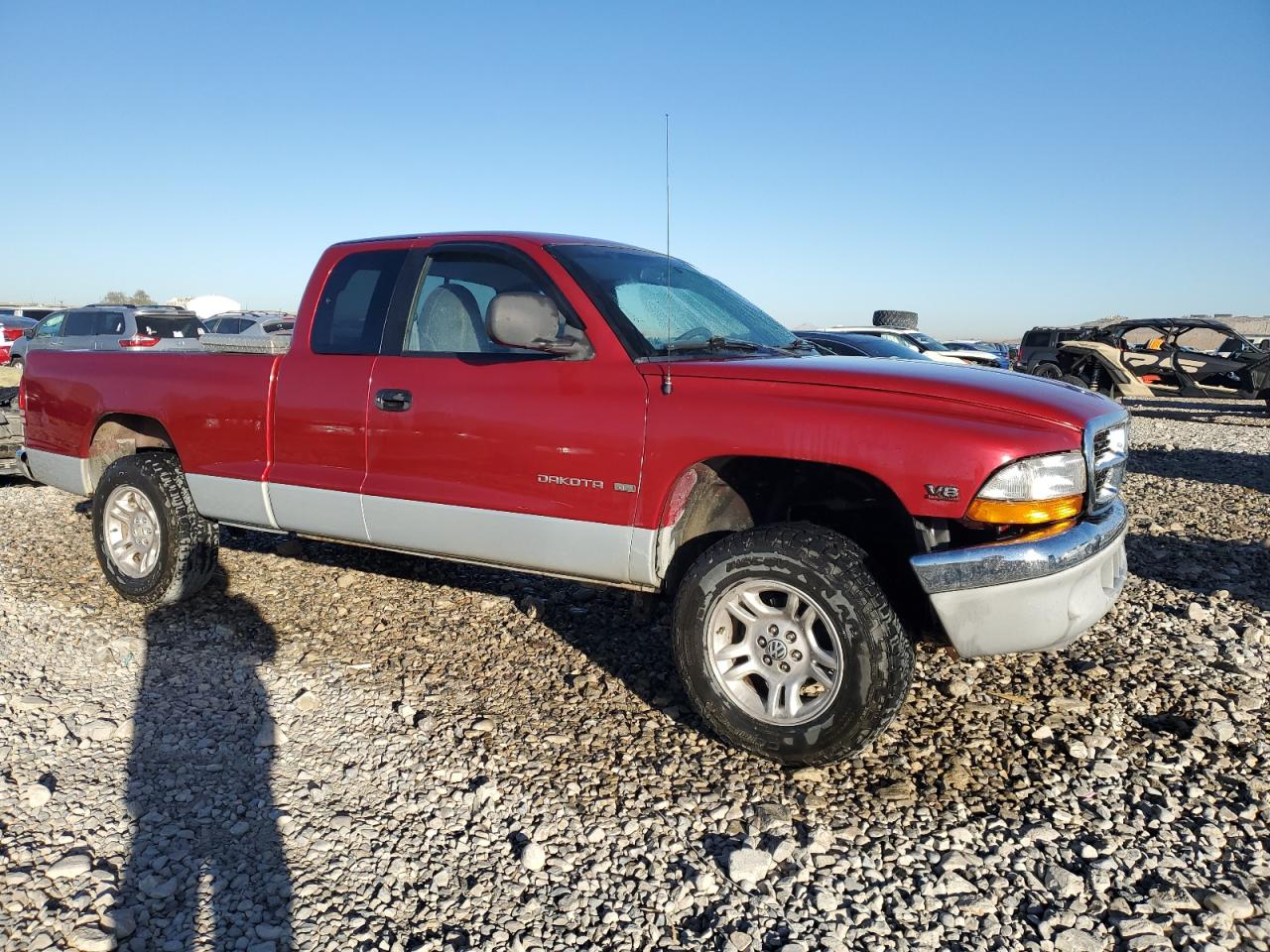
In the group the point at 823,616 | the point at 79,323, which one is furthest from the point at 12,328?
the point at 823,616

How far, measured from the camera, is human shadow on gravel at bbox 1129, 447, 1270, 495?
8.94m

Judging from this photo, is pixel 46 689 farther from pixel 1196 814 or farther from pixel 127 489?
pixel 1196 814

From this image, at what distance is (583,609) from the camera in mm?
4719

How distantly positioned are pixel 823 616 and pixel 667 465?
77 cm

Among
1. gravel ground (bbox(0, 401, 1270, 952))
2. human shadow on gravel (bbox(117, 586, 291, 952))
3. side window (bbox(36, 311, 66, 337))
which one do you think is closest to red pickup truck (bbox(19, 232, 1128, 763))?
gravel ground (bbox(0, 401, 1270, 952))

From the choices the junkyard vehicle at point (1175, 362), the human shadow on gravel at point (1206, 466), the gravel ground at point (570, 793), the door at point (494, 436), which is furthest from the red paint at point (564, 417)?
the junkyard vehicle at point (1175, 362)

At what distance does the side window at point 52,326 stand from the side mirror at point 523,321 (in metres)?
17.6

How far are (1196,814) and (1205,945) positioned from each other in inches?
26.9

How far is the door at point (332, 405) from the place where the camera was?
392 centimetres

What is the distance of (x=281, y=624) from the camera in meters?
4.47

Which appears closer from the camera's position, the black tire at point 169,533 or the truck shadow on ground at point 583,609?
the truck shadow on ground at point 583,609

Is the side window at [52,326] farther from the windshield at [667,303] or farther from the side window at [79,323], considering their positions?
the windshield at [667,303]

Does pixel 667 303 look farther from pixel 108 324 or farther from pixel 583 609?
pixel 108 324

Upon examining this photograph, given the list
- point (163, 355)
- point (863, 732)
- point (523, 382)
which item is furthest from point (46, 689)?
point (863, 732)
